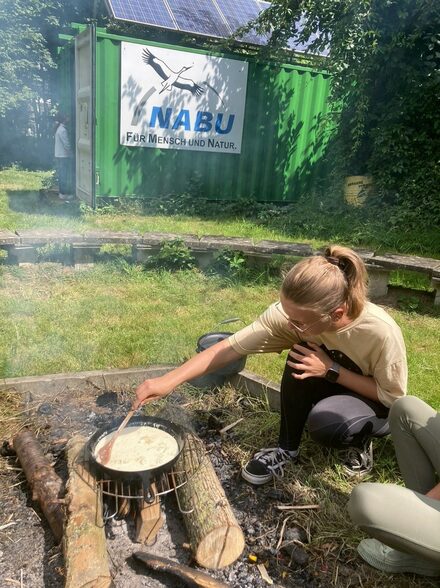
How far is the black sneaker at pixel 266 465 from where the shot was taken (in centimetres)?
233

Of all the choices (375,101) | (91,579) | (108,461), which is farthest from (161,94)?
(91,579)

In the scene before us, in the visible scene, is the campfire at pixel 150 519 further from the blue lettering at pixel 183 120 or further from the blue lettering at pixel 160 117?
the blue lettering at pixel 183 120

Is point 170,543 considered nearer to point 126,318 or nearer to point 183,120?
point 126,318

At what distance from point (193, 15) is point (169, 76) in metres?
1.68

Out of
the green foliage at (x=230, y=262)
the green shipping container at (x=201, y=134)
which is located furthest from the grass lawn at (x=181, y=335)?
the green shipping container at (x=201, y=134)

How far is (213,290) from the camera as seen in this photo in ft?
16.2

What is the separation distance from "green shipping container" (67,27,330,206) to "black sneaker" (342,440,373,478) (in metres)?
5.75

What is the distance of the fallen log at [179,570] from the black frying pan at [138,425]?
24 centimetres

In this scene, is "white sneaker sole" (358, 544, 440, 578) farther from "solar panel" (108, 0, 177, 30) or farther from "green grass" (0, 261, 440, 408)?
"solar panel" (108, 0, 177, 30)

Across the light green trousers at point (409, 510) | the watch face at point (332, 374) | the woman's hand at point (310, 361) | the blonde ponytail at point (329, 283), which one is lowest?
the light green trousers at point (409, 510)

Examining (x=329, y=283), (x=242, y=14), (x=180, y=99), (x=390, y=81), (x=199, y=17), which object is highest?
(x=242, y=14)

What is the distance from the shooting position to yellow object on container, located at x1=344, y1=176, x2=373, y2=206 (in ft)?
24.8

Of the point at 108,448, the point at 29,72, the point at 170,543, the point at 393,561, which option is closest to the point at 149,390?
the point at 108,448

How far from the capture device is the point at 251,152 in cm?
859
